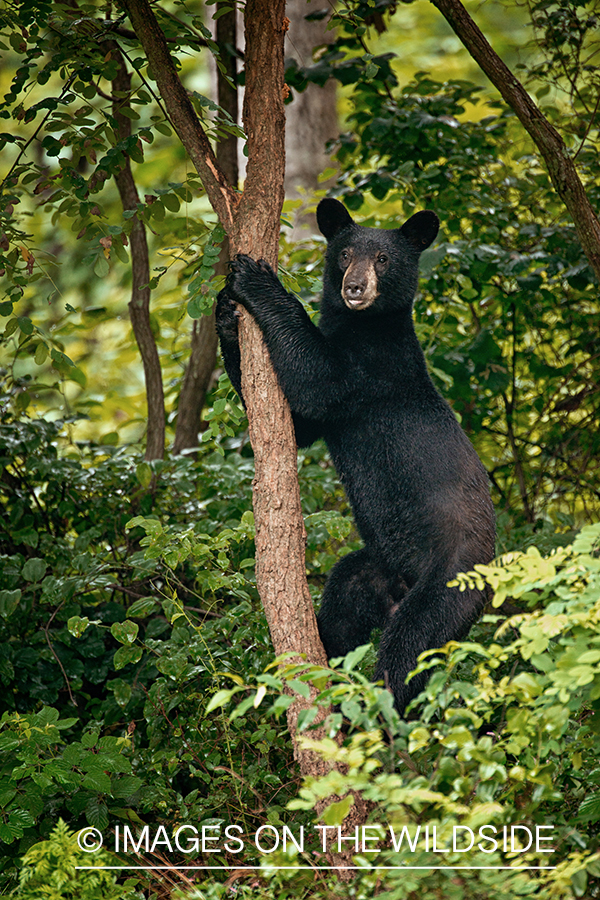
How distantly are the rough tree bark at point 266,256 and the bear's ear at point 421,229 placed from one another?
885 mm

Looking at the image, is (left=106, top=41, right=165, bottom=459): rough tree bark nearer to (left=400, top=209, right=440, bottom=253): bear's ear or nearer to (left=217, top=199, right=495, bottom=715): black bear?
(left=217, top=199, right=495, bottom=715): black bear

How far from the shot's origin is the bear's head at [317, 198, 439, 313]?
3.66 m

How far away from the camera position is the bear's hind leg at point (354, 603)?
376 cm

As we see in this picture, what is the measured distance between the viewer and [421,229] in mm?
4012

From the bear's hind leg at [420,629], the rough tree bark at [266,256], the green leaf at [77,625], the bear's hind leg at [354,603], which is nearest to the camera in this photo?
the rough tree bark at [266,256]

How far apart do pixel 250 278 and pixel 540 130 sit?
1.78 metres

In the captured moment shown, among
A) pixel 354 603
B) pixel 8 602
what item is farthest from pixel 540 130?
pixel 8 602

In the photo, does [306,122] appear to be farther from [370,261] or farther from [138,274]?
[370,261]

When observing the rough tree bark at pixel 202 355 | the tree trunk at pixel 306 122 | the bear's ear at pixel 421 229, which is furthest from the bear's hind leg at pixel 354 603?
the tree trunk at pixel 306 122

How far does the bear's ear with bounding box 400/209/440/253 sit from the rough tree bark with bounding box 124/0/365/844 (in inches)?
34.8

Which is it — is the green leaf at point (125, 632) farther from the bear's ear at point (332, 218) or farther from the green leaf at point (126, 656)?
the bear's ear at point (332, 218)

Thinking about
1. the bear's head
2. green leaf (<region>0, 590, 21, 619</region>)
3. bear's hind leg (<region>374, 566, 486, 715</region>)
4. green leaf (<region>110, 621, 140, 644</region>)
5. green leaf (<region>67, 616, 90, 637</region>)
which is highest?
the bear's head

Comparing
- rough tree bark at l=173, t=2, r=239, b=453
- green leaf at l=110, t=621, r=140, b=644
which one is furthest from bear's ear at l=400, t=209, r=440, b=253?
green leaf at l=110, t=621, r=140, b=644

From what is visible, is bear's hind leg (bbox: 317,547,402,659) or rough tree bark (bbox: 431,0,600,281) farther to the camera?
rough tree bark (bbox: 431,0,600,281)
